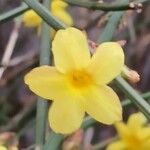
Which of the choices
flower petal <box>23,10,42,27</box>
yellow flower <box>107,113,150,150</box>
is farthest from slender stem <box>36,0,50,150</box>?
flower petal <box>23,10,42,27</box>

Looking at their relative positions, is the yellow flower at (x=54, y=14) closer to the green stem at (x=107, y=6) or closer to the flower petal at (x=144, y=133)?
the flower petal at (x=144, y=133)

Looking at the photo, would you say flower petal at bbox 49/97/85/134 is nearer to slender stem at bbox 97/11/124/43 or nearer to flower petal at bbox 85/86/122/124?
flower petal at bbox 85/86/122/124

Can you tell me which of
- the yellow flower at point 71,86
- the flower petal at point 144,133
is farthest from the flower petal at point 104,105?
the flower petal at point 144,133

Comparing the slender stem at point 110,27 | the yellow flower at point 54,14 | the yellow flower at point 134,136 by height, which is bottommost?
the yellow flower at point 134,136

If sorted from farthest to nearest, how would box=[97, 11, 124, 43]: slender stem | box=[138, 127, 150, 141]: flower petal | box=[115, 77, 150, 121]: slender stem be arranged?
box=[138, 127, 150, 141]: flower petal, box=[97, 11, 124, 43]: slender stem, box=[115, 77, 150, 121]: slender stem

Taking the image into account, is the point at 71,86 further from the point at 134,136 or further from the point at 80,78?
the point at 134,136

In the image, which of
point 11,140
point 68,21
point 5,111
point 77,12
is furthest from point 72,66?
point 77,12
